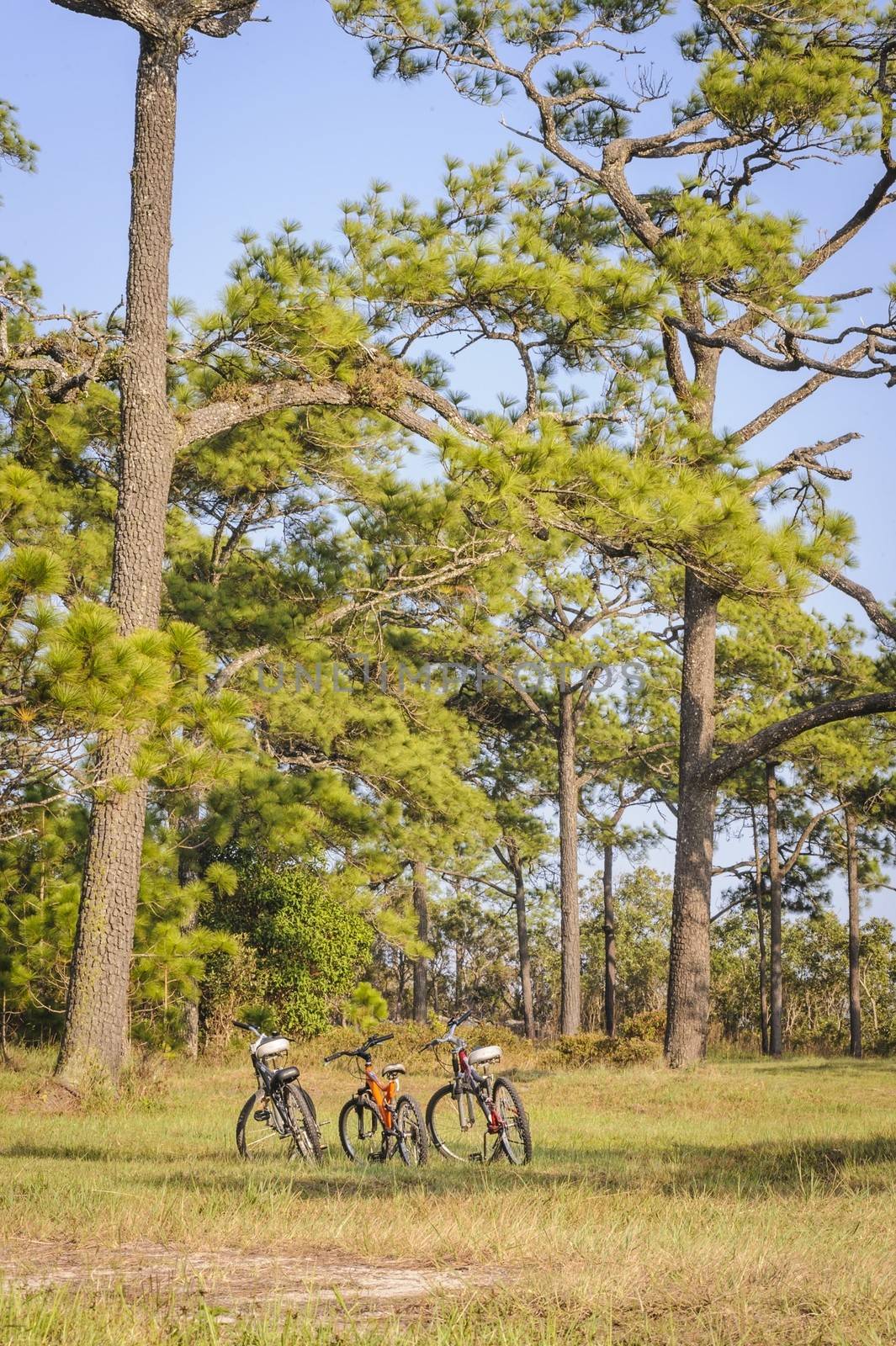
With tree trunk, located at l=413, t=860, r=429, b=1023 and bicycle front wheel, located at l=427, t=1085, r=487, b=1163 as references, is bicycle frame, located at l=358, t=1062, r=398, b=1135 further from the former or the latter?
tree trunk, located at l=413, t=860, r=429, b=1023

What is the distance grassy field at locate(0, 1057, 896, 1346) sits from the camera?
9.94 ft

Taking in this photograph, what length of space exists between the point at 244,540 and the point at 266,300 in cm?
655

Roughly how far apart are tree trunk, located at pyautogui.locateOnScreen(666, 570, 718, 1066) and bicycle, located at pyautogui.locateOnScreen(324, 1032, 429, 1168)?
6977 millimetres

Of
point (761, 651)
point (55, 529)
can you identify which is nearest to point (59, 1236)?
point (55, 529)

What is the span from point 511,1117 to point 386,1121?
75 cm

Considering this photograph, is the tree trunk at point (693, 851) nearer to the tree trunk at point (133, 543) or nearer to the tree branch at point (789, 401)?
the tree branch at point (789, 401)

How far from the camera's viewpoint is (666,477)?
10.3 metres

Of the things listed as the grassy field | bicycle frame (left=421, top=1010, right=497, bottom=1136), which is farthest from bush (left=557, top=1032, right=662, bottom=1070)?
bicycle frame (left=421, top=1010, right=497, bottom=1136)

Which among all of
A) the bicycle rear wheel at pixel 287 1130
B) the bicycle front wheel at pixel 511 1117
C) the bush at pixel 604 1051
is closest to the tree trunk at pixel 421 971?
the bush at pixel 604 1051

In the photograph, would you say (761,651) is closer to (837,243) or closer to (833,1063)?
(833,1063)

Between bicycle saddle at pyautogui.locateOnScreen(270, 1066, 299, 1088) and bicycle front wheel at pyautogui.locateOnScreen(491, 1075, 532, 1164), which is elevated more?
bicycle saddle at pyautogui.locateOnScreen(270, 1066, 299, 1088)

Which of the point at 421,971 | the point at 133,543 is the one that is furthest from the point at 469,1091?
the point at 421,971

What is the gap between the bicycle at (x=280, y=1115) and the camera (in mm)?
6953

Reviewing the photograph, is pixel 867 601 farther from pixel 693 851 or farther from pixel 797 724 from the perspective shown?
pixel 693 851
